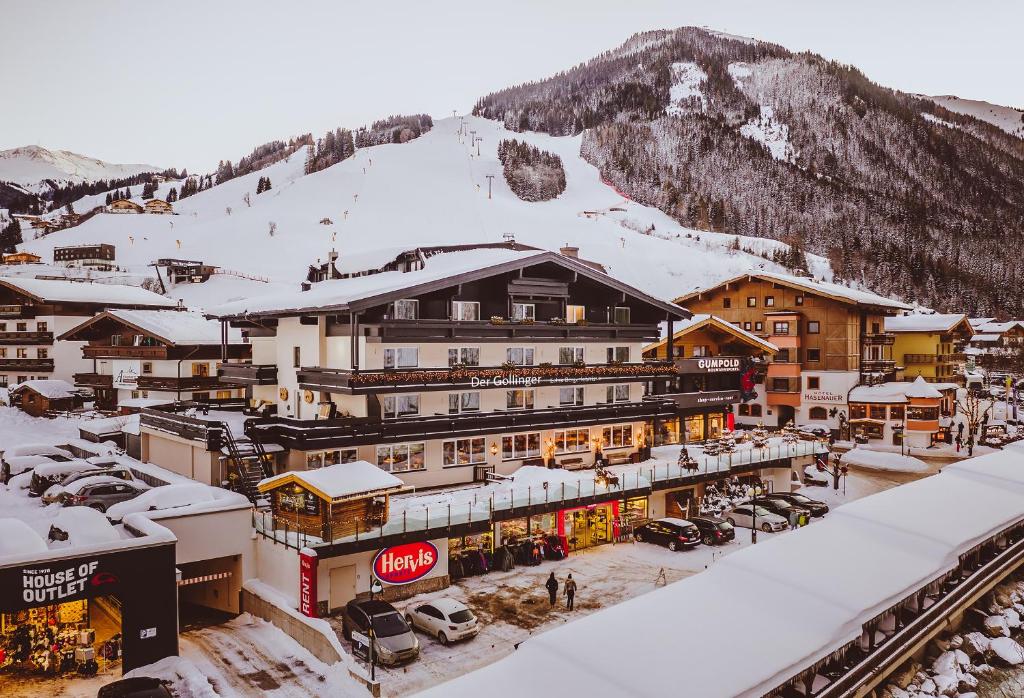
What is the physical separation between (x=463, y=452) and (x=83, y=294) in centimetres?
5040

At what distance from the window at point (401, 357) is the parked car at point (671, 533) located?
14112 mm

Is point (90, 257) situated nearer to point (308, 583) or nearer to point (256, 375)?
point (256, 375)

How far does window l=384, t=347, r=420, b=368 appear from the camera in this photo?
112 feet

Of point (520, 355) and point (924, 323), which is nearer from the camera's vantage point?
point (520, 355)

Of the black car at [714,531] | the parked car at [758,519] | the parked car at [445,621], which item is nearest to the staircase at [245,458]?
the parked car at [445,621]

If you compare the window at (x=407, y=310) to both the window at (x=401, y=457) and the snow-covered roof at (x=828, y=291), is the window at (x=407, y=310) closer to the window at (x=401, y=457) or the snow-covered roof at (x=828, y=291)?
the window at (x=401, y=457)

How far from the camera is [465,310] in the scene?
120 feet

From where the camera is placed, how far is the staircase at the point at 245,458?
1193 inches

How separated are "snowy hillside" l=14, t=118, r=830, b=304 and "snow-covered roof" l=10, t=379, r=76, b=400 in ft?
142

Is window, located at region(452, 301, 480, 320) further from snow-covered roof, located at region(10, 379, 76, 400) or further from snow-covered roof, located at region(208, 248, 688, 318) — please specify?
snow-covered roof, located at region(10, 379, 76, 400)

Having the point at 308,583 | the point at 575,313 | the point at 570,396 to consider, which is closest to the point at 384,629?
the point at 308,583

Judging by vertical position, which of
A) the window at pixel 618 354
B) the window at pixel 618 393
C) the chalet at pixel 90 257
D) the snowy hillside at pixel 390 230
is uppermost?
the snowy hillside at pixel 390 230

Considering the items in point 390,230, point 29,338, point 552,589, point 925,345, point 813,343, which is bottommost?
point 552,589

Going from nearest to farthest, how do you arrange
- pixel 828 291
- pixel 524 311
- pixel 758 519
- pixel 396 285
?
1. pixel 396 285
2. pixel 758 519
3. pixel 524 311
4. pixel 828 291
